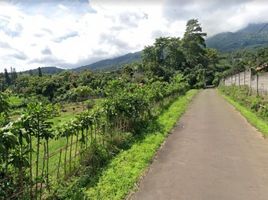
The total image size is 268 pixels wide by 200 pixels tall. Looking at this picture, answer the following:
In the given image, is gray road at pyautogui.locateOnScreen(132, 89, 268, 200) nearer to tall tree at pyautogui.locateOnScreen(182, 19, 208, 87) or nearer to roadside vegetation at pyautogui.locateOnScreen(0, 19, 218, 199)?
roadside vegetation at pyautogui.locateOnScreen(0, 19, 218, 199)

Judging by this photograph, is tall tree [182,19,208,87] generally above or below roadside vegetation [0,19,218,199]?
above

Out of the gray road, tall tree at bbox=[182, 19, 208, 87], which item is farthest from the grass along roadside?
tall tree at bbox=[182, 19, 208, 87]

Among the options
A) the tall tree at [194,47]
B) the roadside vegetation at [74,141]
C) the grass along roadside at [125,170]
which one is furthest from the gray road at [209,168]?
the tall tree at [194,47]

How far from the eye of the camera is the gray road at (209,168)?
8.86m

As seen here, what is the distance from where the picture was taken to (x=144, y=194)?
8.91 metres

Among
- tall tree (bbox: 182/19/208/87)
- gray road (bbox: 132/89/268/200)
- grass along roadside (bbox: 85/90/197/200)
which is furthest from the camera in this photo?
tall tree (bbox: 182/19/208/87)

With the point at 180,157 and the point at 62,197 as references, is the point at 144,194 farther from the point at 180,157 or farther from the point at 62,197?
the point at 180,157

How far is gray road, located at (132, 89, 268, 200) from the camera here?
8859 millimetres

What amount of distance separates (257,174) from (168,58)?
3708 inches

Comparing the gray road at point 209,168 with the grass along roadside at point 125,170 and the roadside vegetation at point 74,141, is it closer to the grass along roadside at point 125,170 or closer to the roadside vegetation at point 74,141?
the grass along roadside at point 125,170

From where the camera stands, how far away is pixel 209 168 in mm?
10977

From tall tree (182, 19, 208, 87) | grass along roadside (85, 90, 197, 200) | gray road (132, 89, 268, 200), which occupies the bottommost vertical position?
gray road (132, 89, 268, 200)

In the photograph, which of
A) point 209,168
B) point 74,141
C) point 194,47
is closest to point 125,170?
point 209,168

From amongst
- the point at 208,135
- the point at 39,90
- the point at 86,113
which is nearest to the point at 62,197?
the point at 86,113
